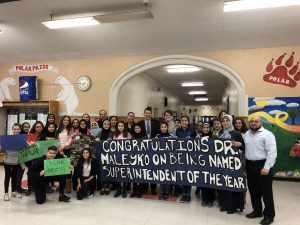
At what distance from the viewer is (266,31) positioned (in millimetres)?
4582

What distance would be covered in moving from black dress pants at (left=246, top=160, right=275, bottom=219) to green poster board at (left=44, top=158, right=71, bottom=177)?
248 centimetres

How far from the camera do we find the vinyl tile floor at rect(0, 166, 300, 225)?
3072 mm

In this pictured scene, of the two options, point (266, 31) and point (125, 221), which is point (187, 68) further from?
point (125, 221)

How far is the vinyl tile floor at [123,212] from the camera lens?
10.1ft

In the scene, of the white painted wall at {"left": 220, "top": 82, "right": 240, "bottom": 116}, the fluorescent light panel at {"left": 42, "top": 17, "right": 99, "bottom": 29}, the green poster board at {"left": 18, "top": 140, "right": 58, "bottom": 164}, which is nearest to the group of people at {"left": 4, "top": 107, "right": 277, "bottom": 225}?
the green poster board at {"left": 18, "top": 140, "right": 58, "bottom": 164}

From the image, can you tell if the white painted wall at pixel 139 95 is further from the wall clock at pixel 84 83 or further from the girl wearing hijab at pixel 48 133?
the girl wearing hijab at pixel 48 133

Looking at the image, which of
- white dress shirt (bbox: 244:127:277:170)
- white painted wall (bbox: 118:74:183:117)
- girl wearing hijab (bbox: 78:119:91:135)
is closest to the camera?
white dress shirt (bbox: 244:127:277:170)

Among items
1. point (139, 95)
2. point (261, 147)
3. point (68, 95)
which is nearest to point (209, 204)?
point (261, 147)

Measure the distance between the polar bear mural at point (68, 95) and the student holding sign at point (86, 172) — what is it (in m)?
2.62

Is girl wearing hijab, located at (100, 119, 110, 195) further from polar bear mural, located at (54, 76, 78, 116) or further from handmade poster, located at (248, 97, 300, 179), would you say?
handmade poster, located at (248, 97, 300, 179)

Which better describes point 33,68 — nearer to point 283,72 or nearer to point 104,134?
point 104,134

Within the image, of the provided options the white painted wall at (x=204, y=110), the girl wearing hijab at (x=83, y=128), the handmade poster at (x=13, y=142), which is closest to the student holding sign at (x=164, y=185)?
the girl wearing hijab at (x=83, y=128)

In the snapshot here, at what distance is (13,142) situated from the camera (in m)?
3.85

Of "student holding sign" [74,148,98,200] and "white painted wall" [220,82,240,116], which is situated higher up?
"white painted wall" [220,82,240,116]
